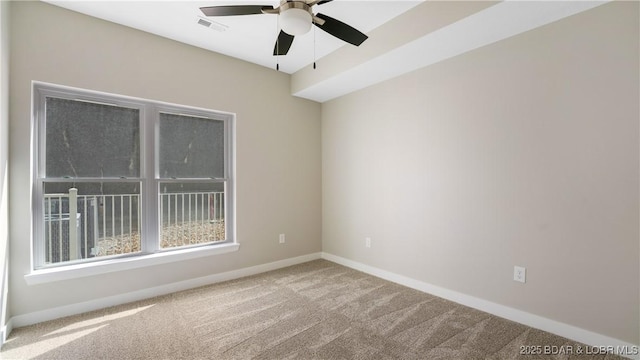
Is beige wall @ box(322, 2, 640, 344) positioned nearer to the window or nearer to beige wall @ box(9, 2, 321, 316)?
beige wall @ box(9, 2, 321, 316)

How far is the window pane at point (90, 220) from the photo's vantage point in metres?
2.56

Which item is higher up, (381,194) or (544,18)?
(544,18)

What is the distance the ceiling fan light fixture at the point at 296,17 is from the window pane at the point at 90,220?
2334mm

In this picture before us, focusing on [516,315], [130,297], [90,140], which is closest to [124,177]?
[90,140]

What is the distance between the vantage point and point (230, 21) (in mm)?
2684

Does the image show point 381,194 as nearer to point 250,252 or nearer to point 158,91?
point 250,252

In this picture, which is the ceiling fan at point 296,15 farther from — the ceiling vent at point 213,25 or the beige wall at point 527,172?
the beige wall at point 527,172

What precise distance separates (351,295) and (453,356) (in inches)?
46.2

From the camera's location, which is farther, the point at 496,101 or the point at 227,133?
the point at 227,133

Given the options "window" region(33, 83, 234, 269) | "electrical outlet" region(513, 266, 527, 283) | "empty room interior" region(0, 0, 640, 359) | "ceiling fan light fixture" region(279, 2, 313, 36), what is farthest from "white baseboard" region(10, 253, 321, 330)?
"ceiling fan light fixture" region(279, 2, 313, 36)

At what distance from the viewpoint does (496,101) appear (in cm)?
254

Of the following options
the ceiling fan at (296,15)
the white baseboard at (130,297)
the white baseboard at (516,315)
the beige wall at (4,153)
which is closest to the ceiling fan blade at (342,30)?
the ceiling fan at (296,15)

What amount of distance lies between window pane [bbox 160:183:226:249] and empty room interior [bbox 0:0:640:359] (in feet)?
0.07

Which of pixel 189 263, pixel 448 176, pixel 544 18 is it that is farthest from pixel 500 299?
pixel 189 263
